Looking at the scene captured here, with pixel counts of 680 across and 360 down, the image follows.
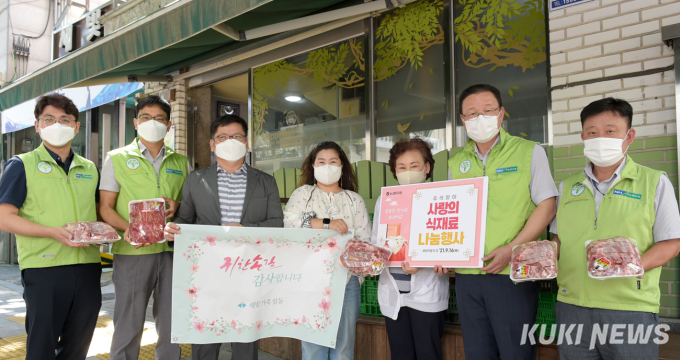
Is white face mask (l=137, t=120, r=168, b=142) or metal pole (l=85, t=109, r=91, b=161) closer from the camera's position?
white face mask (l=137, t=120, r=168, b=142)

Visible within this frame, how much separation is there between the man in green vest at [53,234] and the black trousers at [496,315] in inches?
90.2

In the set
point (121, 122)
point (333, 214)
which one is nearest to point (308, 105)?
point (333, 214)

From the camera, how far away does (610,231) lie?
79.4 inches

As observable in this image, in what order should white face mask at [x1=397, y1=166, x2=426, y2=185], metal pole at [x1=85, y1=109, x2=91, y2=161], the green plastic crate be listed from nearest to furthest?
white face mask at [x1=397, y1=166, x2=426, y2=185] < the green plastic crate < metal pole at [x1=85, y1=109, x2=91, y2=161]

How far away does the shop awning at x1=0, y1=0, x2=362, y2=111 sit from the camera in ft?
10.7

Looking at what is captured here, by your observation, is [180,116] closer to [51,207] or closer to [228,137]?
[51,207]

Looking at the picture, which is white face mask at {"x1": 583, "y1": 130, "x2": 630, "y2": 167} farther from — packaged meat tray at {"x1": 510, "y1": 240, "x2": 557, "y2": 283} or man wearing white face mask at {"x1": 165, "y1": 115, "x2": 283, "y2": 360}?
man wearing white face mask at {"x1": 165, "y1": 115, "x2": 283, "y2": 360}

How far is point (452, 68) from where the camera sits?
4605 mm

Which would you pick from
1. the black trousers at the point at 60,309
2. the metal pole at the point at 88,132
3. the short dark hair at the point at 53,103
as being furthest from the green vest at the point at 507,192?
the metal pole at the point at 88,132

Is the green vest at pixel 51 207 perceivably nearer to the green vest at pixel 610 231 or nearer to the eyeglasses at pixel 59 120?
the eyeglasses at pixel 59 120

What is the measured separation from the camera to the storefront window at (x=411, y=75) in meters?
4.72

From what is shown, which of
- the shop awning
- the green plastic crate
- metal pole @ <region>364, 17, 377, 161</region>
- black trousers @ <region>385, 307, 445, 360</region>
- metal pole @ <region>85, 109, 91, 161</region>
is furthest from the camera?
metal pole @ <region>85, 109, 91, 161</region>

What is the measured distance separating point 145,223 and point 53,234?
0.61m

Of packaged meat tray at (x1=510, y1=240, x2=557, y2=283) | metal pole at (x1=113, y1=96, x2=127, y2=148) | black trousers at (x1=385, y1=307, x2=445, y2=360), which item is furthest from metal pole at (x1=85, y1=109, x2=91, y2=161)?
packaged meat tray at (x1=510, y1=240, x2=557, y2=283)
